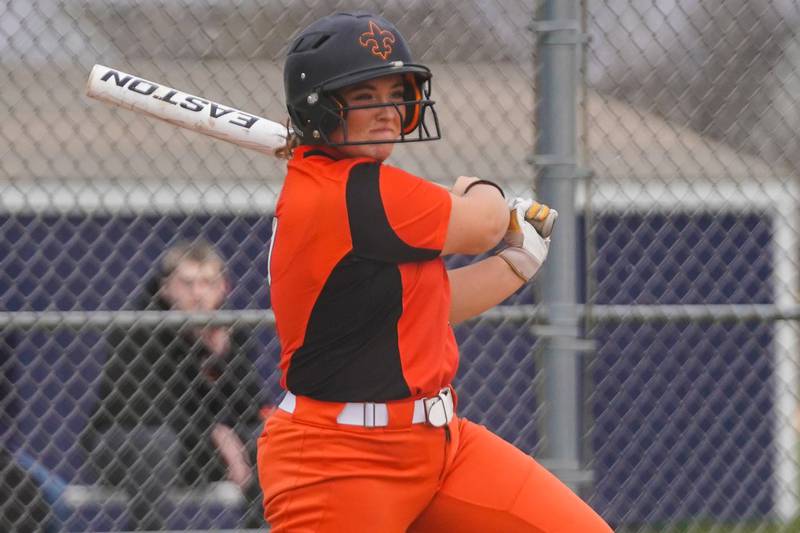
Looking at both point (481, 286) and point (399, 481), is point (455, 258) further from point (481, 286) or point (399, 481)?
point (399, 481)

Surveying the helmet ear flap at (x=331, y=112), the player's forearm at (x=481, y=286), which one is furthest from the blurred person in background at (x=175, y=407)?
the helmet ear flap at (x=331, y=112)

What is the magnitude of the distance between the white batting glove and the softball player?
198mm

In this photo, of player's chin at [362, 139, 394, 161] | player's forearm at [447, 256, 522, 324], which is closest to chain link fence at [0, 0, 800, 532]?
player's forearm at [447, 256, 522, 324]

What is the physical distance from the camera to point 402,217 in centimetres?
274

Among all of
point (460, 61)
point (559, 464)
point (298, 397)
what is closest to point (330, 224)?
point (298, 397)

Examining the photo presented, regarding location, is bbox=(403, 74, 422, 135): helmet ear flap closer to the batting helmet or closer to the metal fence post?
the batting helmet

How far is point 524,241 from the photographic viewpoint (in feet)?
10.4

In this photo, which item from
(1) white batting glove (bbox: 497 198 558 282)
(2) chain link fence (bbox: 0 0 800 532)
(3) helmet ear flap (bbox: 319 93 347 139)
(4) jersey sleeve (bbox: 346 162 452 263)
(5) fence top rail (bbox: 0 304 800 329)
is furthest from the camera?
(2) chain link fence (bbox: 0 0 800 532)

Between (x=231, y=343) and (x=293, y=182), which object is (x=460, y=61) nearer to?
(x=231, y=343)

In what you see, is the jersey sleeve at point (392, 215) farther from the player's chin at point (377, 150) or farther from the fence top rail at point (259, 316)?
the fence top rail at point (259, 316)

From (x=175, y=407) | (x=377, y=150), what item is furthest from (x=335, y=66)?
(x=175, y=407)

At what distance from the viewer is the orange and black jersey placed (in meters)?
2.74

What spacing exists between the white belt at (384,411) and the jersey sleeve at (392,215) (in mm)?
320

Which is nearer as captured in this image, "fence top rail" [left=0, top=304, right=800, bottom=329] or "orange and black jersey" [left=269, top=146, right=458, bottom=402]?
"orange and black jersey" [left=269, top=146, right=458, bottom=402]
